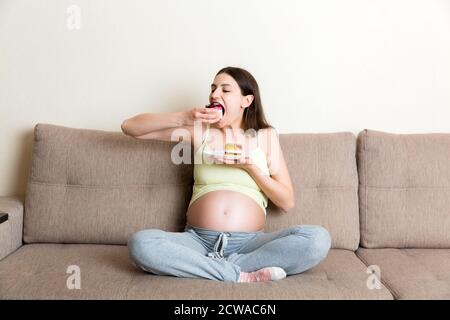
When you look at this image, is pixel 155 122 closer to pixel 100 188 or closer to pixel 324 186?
pixel 100 188

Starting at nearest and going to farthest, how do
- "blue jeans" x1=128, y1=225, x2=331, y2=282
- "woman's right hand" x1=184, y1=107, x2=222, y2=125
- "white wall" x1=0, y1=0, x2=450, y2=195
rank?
"blue jeans" x1=128, y1=225, x2=331, y2=282
"woman's right hand" x1=184, y1=107, x2=222, y2=125
"white wall" x1=0, y1=0, x2=450, y2=195

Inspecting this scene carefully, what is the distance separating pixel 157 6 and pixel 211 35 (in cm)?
27

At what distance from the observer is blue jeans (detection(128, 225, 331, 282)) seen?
163 centimetres

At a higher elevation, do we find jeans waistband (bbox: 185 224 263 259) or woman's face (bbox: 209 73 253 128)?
woman's face (bbox: 209 73 253 128)

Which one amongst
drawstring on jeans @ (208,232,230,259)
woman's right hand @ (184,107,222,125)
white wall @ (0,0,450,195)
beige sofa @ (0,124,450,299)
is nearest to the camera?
drawstring on jeans @ (208,232,230,259)

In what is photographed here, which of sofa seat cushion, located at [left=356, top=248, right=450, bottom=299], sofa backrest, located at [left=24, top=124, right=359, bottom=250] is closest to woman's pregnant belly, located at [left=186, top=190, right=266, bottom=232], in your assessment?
sofa backrest, located at [left=24, top=124, right=359, bottom=250]

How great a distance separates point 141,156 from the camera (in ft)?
6.95

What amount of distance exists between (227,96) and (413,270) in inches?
36.5

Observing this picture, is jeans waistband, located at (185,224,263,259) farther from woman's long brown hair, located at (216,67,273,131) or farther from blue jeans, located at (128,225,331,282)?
woman's long brown hair, located at (216,67,273,131)

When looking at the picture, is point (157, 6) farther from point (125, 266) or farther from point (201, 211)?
point (125, 266)

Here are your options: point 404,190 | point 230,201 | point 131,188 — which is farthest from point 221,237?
point 404,190

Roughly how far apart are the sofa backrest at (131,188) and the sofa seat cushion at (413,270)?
163 mm
